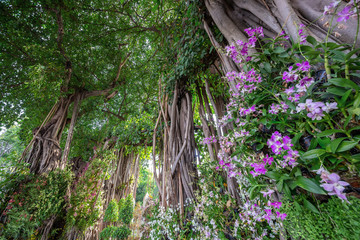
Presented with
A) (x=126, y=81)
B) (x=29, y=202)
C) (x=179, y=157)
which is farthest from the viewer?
(x=126, y=81)

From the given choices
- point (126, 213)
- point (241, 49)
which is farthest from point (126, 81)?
point (241, 49)

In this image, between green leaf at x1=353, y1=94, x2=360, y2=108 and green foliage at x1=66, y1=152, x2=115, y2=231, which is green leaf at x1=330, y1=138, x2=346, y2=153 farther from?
green foliage at x1=66, y1=152, x2=115, y2=231

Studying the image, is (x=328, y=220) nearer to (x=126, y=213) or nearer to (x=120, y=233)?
(x=120, y=233)

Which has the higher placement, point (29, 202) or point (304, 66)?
point (304, 66)

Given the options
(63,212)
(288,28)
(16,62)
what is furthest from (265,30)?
(16,62)

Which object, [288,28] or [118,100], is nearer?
[288,28]

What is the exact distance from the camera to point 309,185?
15.8 inches

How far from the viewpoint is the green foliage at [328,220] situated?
0.34 meters

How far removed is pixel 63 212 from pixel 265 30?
3401 mm

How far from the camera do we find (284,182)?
448mm

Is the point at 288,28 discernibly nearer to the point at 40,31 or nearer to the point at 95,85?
the point at 40,31

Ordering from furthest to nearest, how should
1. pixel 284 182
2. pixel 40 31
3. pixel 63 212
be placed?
1. pixel 40 31
2. pixel 63 212
3. pixel 284 182

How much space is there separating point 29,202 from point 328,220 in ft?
9.52

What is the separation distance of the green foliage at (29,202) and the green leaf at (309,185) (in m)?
2.75
